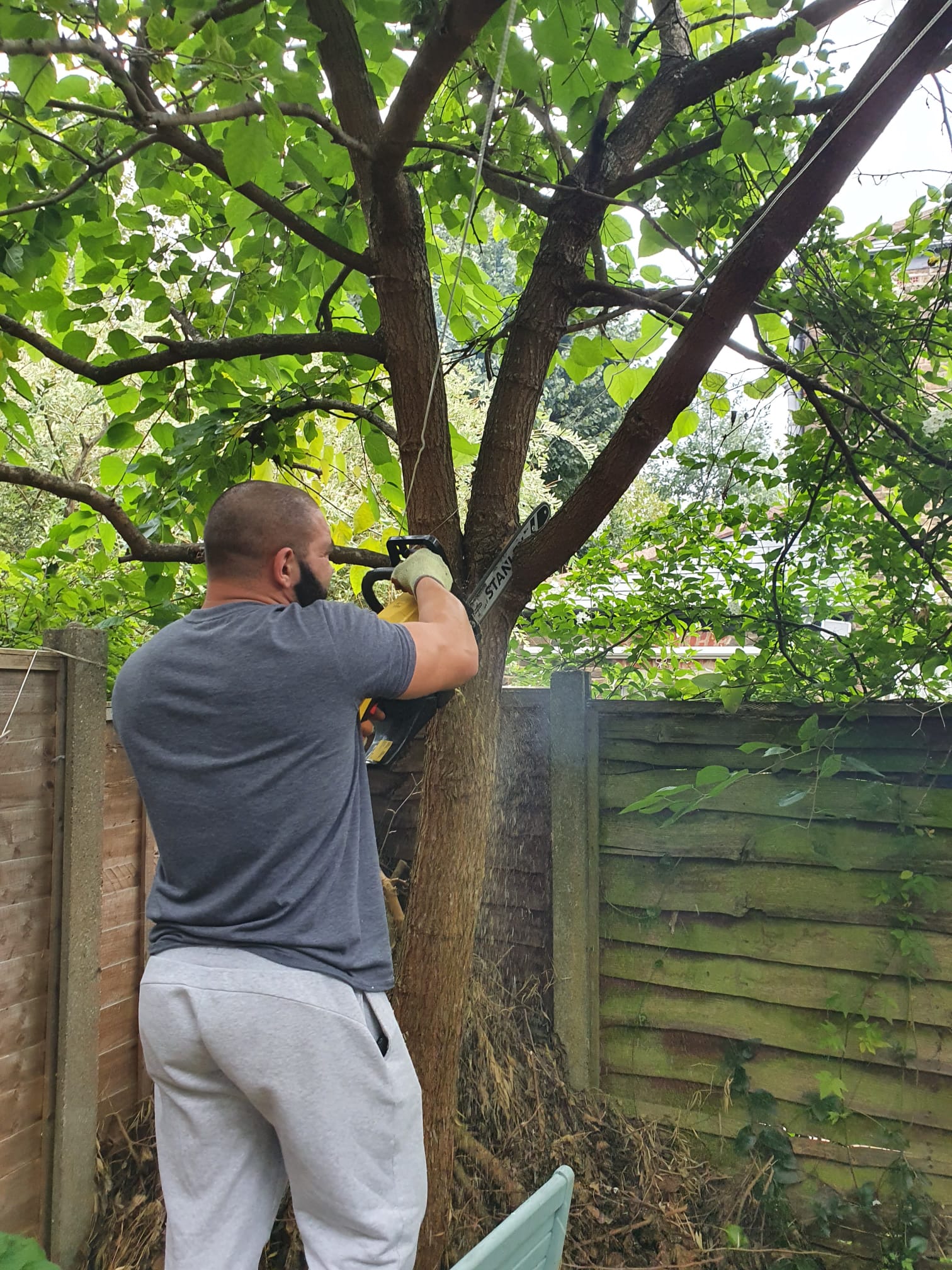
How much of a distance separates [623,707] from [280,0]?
89.4 inches

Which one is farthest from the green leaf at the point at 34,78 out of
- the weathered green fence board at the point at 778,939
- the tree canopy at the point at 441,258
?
the weathered green fence board at the point at 778,939

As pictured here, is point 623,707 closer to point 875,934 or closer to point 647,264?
point 875,934

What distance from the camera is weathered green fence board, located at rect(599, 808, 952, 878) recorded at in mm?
2701

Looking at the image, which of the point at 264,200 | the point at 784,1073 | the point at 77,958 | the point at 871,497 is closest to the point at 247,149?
the point at 264,200

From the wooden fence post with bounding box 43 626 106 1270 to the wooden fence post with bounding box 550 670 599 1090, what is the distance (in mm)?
1525

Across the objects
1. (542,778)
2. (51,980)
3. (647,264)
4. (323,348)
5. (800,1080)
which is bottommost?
(800,1080)

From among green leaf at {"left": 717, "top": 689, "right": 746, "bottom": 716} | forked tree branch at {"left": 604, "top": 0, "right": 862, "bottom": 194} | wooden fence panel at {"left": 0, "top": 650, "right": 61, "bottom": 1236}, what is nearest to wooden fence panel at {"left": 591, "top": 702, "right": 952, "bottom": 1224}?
green leaf at {"left": 717, "top": 689, "right": 746, "bottom": 716}

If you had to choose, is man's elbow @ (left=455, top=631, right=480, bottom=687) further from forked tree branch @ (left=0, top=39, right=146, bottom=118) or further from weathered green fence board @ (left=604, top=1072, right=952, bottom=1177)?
weathered green fence board @ (left=604, top=1072, right=952, bottom=1177)

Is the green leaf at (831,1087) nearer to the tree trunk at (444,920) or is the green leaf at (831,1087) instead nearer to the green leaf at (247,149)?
the tree trunk at (444,920)

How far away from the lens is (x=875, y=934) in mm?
2768

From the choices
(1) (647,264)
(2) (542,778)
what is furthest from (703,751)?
(1) (647,264)

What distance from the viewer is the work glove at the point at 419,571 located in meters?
1.90

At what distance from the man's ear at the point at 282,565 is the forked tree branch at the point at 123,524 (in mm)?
438

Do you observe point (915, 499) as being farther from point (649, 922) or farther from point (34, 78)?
point (34, 78)
